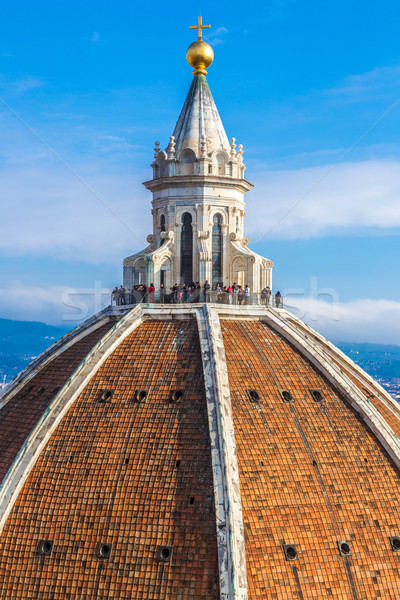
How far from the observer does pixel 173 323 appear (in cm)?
3547

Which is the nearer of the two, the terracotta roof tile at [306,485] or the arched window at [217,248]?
the terracotta roof tile at [306,485]

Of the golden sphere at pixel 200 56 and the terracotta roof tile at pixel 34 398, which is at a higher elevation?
the golden sphere at pixel 200 56

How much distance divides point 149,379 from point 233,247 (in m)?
9.21

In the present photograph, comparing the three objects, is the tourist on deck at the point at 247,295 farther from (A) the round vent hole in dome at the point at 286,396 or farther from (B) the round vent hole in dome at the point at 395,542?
(B) the round vent hole in dome at the point at 395,542

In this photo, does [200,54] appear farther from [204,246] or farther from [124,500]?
[124,500]

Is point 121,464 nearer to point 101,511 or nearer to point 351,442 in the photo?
point 101,511

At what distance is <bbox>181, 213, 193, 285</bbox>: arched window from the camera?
38.9m

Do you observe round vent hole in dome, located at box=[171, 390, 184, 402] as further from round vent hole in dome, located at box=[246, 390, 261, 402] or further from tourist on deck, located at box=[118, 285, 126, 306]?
tourist on deck, located at box=[118, 285, 126, 306]

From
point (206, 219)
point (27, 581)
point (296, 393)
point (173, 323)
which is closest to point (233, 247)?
point (206, 219)

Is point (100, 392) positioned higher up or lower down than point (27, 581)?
higher up

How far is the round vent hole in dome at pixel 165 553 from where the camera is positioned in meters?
27.9

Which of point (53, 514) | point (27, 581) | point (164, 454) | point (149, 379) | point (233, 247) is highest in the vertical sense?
point (233, 247)

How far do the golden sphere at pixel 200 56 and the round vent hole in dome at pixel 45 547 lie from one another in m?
23.2

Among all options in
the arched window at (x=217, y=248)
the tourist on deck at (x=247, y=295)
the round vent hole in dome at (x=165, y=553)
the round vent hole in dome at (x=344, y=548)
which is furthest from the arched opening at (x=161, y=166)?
the round vent hole in dome at (x=344, y=548)
